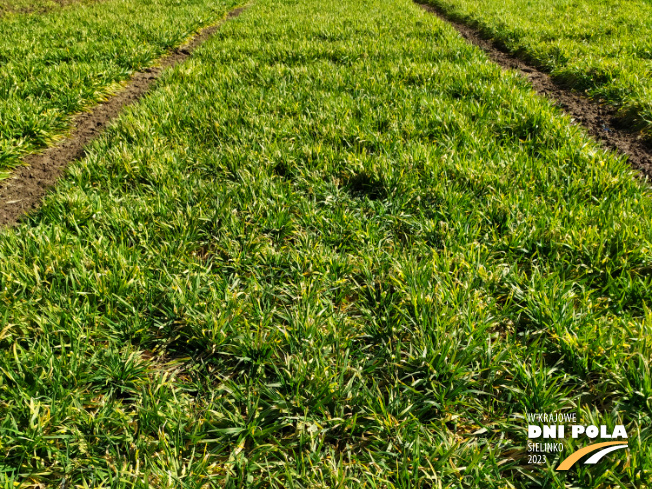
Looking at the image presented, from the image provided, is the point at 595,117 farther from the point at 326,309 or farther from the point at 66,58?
the point at 66,58

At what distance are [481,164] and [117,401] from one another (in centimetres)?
287

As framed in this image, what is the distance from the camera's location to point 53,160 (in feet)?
11.9

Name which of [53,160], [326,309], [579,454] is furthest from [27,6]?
[579,454]

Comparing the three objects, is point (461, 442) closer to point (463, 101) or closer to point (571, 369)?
point (571, 369)

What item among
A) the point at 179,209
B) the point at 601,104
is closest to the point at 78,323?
the point at 179,209

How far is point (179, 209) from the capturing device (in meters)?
2.64

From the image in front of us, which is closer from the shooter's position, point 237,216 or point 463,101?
point 237,216

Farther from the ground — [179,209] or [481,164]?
[481,164]

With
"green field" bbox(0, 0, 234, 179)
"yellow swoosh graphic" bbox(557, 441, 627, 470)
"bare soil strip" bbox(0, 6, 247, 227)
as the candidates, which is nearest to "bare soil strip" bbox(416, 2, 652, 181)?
"yellow swoosh graphic" bbox(557, 441, 627, 470)

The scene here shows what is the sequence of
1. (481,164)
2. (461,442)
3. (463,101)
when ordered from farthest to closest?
1. (463,101)
2. (481,164)
3. (461,442)

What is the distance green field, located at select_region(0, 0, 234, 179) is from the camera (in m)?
3.82

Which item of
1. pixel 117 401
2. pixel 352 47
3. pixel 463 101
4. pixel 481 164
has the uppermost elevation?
pixel 352 47

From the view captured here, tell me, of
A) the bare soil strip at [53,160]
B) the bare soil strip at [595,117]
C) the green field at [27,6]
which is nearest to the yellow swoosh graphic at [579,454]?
the bare soil strip at [595,117]

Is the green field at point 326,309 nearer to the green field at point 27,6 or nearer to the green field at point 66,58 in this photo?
the green field at point 66,58
